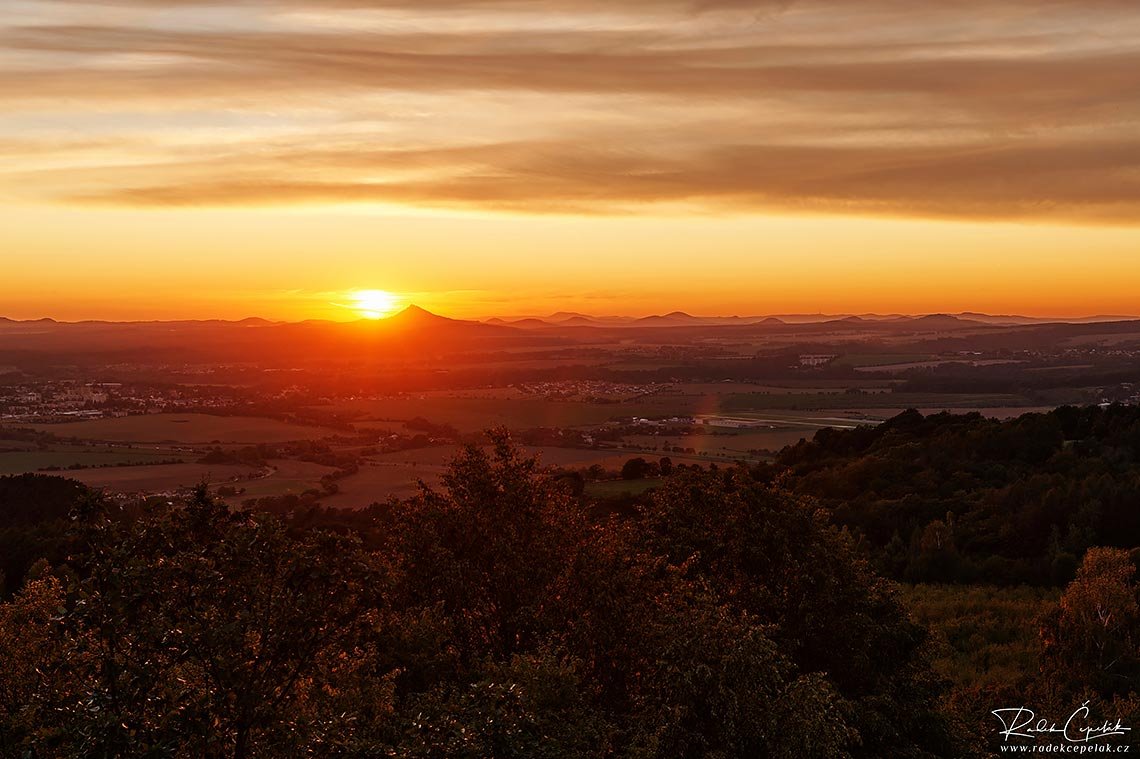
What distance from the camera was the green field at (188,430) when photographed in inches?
4791

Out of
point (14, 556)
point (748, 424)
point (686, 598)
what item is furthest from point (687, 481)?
point (748, 424)

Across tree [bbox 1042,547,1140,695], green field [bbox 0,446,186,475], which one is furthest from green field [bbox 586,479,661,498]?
green field [bbox 0,446,186,475]

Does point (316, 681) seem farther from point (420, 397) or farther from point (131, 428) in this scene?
point (420, 397)

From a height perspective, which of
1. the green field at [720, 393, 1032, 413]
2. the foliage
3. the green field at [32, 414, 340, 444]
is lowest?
the green field at [32, 414, 340, 444]

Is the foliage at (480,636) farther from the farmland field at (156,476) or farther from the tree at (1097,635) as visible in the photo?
the farmland field at (156,476)

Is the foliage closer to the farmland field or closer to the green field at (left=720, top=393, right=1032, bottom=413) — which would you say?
the farmland field

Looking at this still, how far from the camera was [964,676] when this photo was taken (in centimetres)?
3375

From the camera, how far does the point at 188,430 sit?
128 metres
